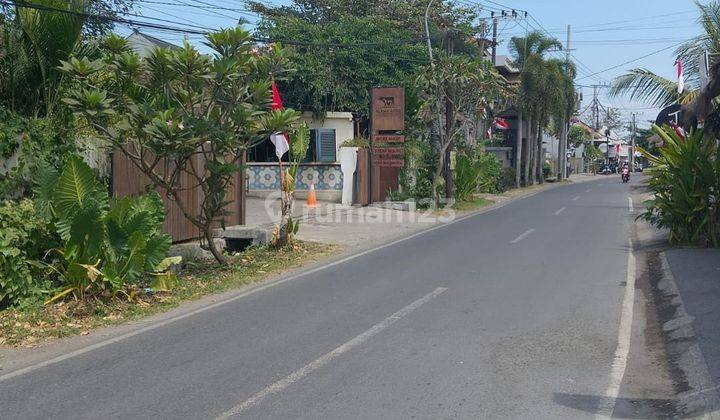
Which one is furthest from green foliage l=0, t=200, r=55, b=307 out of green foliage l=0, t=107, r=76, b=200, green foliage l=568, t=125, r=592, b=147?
green foliage l=568, t=125, r=592, b=147

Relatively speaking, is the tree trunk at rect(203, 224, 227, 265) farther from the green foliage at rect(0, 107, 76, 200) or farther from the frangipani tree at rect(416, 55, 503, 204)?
the frangipani tree at rect(416, 55, 503, 204)

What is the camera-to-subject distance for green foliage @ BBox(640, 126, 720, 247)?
551 inches

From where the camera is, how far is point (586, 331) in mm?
8062

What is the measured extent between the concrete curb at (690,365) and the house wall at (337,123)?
20220mm

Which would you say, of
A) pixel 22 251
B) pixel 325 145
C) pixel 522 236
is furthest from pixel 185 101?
pixel 325 145

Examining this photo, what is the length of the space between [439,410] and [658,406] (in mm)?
1774

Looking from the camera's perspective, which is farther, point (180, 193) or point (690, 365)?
point (180, 193)

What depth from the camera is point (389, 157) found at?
83.3ft

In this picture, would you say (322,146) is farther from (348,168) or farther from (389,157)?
(389,157)

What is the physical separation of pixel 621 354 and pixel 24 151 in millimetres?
8438

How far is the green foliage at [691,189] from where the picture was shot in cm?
1399

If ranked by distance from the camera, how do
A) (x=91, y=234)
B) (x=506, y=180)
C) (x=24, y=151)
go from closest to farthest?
(x=91, y=234), (x=24, y=151), (x=506, y=180)

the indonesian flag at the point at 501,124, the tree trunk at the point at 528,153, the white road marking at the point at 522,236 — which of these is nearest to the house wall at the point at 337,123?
the white road marking at the point at 522,236

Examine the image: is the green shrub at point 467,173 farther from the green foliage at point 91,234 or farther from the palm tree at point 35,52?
the green foliage at point 91,234
